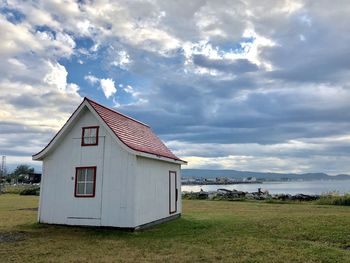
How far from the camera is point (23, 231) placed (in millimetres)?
13344

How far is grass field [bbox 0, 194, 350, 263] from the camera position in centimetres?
906

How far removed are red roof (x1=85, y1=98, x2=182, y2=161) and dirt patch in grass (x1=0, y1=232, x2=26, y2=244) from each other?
4.88 meters

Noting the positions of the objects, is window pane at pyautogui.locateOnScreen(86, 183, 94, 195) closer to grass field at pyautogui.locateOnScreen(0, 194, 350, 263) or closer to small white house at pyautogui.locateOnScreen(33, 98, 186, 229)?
small white house at pyautogui.locateOnScreen(33, 98, 186, 229)

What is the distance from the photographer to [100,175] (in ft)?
46.5

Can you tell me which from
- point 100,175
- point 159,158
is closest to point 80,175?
point 100,175

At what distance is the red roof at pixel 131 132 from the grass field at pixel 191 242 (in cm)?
336

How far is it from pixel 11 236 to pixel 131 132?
6301 millimetres

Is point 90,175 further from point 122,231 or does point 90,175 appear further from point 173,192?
point 173,192

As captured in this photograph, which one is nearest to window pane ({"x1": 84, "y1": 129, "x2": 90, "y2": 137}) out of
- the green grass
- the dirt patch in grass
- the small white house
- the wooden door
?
the small white house

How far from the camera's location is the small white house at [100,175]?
1360cm

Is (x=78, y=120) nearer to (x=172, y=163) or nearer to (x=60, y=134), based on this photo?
(x=60, y=134)

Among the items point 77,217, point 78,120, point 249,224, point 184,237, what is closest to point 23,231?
point 77,217

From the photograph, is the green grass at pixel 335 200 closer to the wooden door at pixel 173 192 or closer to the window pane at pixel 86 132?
the wooden door at pixel 173 192

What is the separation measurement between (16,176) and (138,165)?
325 feet
